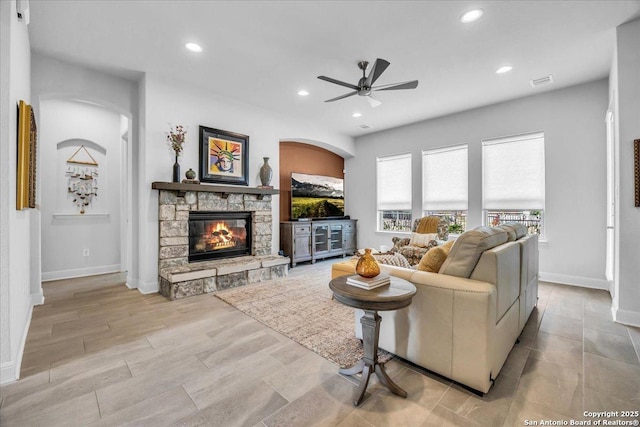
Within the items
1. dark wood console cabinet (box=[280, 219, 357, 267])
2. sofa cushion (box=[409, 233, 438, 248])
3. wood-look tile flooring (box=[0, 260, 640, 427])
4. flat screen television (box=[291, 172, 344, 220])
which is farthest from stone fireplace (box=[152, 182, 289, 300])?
sofa cushion (box=[409, 233, 438, 248])

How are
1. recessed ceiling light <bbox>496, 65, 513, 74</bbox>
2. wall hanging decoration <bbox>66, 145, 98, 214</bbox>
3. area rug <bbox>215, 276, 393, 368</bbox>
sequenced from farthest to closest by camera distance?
wall hanging decoration <bbox>66, 145, 98, 214</bbox>
recessed ceiling light <bbox>496, 65, 513, 74</bbox>
area rug <bbox>215, 276, 393, 368</bbox>

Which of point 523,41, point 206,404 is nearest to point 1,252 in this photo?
point 206,404

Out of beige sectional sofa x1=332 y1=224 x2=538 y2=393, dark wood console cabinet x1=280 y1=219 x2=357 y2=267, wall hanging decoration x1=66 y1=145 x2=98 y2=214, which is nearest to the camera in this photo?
beige sectional sofa x1=332 y1=224 x2=538 y2=393

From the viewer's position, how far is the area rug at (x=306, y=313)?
2.36 m

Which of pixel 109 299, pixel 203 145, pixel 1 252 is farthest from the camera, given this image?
pixel 203 145

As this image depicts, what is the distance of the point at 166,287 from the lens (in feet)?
12.3

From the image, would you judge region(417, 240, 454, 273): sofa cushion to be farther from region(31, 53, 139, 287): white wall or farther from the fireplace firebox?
region(31, 53, 139, 287): white wall

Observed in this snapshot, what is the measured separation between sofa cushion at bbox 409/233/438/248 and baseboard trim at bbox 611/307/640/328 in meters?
2.21

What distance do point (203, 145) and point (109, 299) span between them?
96.9 inches

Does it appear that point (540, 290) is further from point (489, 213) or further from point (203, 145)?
point (203, 145)

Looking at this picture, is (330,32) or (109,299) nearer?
(330,32)

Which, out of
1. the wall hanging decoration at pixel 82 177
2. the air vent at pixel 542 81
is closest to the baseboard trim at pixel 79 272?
the wall hanging decoration at pixel 82 177

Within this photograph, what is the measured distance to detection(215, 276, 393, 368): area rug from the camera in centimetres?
236

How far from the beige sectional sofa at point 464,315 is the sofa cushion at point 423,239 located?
241 cm
